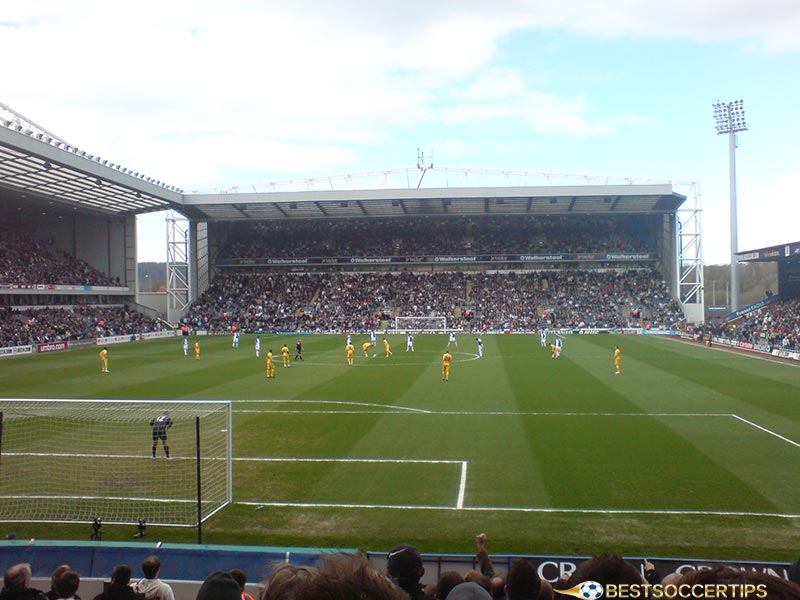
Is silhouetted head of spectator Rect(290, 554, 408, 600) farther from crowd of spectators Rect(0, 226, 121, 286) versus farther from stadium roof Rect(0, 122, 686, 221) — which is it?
crowd of spectators Rect(0, 226, 121, 286)

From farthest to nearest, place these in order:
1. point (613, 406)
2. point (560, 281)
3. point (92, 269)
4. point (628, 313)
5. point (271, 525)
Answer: point (560, 281) < point (628, 313) < point (92, 269) < point (613, 406) < point (271, 525)

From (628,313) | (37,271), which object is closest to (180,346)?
(37,271)

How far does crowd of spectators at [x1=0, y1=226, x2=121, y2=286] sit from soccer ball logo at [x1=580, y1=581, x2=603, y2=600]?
5395cm

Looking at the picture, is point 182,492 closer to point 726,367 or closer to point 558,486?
point 558,486

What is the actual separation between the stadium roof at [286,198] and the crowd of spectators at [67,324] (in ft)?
30.7

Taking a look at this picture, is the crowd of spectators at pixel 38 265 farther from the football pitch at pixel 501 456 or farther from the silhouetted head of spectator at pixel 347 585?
the silhouetted head of spectator at pixel 347 585

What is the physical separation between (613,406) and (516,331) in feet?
140

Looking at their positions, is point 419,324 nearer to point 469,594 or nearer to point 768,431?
point 768,431

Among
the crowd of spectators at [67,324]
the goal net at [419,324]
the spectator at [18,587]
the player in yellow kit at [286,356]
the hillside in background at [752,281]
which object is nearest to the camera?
the spectator at [18,587]

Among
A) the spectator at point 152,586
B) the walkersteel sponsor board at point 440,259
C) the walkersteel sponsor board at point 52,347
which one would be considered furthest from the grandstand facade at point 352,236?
the spectator at point 152,586

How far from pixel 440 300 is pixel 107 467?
57000 millimetres

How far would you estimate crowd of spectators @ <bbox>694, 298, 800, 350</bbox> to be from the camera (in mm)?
41800

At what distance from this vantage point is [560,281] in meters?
71.5

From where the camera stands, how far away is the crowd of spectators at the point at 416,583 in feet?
5.92
